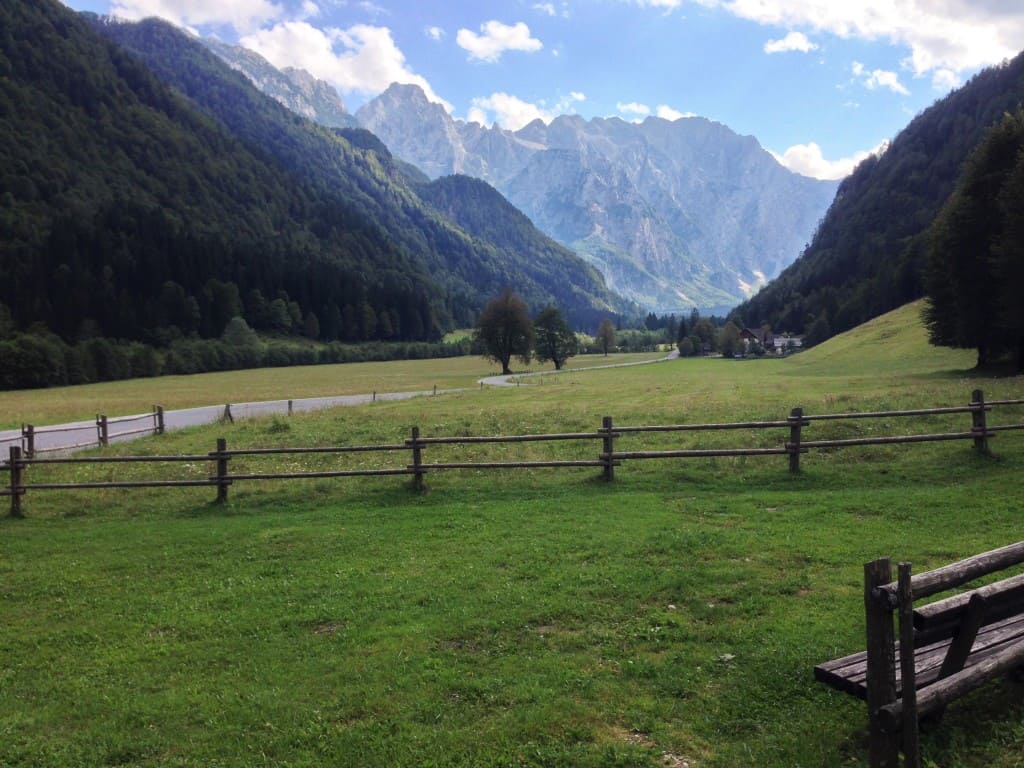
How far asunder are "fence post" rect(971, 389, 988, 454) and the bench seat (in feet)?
47.4

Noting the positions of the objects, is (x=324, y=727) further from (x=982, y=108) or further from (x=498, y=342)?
(x=982, y=108)

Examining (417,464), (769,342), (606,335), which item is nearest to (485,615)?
(417,464)

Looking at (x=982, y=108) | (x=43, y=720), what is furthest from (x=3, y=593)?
(x=982, y=108)

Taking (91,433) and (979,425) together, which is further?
(91,433)

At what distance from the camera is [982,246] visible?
4591cm

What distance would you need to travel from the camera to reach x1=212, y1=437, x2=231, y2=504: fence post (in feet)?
57.9

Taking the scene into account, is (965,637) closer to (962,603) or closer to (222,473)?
(962,603)

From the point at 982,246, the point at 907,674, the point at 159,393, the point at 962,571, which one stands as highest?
the point at 982,246

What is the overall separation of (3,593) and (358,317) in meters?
160

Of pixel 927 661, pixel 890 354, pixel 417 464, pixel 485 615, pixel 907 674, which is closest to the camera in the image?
pixel 907 674

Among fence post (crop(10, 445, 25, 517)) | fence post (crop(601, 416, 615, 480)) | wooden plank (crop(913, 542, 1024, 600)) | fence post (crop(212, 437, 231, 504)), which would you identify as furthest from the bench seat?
fence post (crop(10, 445, 25, 517))

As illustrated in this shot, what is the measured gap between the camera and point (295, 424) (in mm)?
32906

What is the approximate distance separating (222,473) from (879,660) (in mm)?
17168

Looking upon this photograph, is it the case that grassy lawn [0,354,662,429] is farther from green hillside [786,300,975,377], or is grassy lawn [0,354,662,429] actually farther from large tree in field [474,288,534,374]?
green hillside [786,300,975,377]
